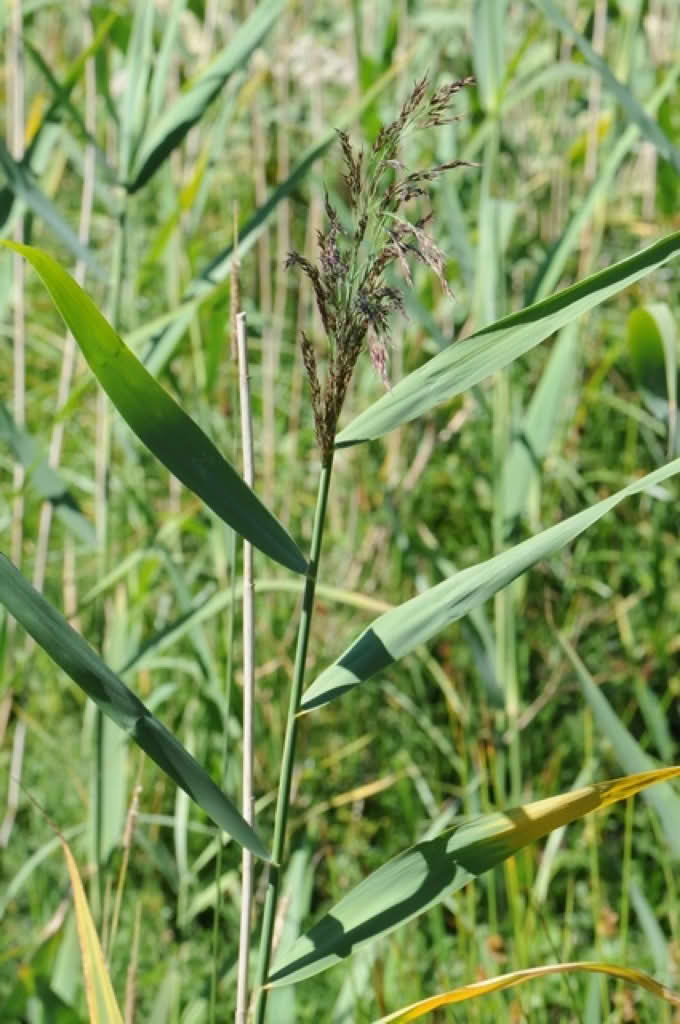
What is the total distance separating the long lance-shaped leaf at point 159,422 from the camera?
665mm

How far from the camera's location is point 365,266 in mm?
638

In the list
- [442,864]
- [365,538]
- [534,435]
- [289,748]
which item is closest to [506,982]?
[442,864]

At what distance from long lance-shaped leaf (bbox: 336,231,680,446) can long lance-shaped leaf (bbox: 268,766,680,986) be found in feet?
0.74

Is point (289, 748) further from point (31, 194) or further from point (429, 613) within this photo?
point (31, 194)

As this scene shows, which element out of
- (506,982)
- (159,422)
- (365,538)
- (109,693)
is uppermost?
(365,538)

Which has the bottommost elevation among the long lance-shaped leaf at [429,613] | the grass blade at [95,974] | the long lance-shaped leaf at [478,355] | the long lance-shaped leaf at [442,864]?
the long lance-shaped leaf at [442,864]

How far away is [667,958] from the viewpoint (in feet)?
4.01

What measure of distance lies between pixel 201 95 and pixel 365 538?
924 mm

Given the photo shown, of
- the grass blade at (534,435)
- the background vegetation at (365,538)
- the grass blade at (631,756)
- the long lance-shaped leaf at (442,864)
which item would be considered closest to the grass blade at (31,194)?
the background vegetation at (365,538)

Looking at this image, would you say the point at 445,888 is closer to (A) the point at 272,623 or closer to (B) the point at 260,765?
(B) the point at 260,765

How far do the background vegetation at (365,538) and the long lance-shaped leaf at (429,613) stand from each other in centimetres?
30

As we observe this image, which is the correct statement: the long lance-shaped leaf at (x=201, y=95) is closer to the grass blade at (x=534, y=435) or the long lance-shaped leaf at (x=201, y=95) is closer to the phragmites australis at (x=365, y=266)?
the grass blade at (x=534, y=435)

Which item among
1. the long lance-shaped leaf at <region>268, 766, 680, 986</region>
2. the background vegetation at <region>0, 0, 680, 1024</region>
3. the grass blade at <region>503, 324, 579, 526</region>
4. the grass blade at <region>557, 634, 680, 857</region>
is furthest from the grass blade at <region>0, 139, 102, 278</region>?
the long lance-shaped leaf at <region>268, 766, 680, 986</region>

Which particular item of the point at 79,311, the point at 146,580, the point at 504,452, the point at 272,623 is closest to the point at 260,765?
the point at 272,623
